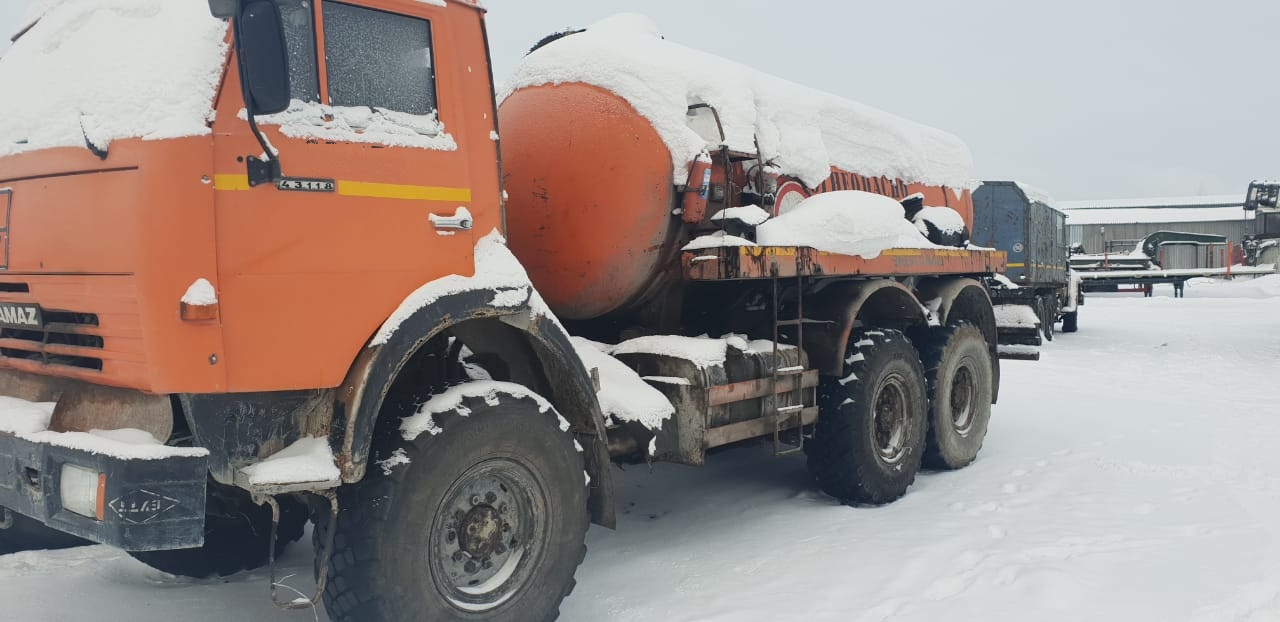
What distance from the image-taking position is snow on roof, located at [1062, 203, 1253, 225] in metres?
56.3

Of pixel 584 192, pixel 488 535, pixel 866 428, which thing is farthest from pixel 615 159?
→ pixel 866 428

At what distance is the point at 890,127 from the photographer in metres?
7.84

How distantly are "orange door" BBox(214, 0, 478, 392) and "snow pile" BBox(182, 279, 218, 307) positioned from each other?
52mm

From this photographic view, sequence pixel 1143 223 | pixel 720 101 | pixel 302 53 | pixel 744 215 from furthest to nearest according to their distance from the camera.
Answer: pixel 1143 223, pixel 720 101, pixel 744 215, pixel 302 53

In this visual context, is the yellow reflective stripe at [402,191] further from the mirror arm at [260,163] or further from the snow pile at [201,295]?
the snow pile at [201,295]

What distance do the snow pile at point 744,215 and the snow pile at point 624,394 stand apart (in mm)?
1096

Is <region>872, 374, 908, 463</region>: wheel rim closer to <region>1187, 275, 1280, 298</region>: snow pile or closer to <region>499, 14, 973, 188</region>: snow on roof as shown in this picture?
<region>499, 14, 973, 188</region>: snow on roof

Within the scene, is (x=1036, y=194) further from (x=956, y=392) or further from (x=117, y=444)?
(x=117, y=444)

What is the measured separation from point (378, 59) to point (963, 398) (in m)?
6.00

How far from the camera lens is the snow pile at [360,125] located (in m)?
3.34

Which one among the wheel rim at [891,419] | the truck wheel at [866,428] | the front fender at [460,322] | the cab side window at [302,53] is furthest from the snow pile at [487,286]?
the wheel rim at [891,419]

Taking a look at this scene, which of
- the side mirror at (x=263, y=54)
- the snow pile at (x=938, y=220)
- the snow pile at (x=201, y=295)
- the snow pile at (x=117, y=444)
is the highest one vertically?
the side mirror at (x=263, y=54)

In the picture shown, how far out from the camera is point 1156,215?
59094 millimetres

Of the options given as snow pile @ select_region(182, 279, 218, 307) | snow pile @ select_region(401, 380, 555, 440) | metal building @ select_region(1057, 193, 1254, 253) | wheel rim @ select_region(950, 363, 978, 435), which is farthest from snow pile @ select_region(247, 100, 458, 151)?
metal building @ select_region(1057, 193, 1254, 253)
